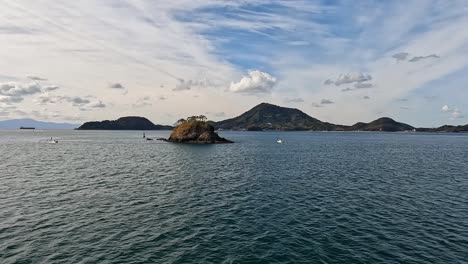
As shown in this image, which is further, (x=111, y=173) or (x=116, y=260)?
(x=111, y=173)

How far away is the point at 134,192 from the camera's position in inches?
1772

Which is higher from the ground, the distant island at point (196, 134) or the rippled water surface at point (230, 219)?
the distant island at point (196, 134)

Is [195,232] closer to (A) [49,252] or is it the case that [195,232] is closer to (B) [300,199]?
(A) [49,252]

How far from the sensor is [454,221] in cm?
3247

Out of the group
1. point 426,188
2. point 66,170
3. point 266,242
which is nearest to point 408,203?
point 426,188

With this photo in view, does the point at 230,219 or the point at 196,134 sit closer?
the point at 230,219

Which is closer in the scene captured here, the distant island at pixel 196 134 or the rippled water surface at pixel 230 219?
the rippled water surface at pixel 230 219

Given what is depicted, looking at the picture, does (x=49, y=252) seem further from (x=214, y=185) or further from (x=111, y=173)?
(x=111, y=173)

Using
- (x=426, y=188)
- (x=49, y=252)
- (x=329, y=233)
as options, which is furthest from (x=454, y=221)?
(x=49, y=252)

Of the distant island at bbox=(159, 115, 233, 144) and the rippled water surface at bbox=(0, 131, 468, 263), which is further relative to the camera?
the distant island at bbox=(159, 115, 233, 144)

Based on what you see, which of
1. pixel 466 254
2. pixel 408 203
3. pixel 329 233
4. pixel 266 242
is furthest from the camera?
pixel 408 203

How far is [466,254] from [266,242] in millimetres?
16422

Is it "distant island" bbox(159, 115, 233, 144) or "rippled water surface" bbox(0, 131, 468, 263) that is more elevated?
"distant island" bbox(159, 115, 233, 144)

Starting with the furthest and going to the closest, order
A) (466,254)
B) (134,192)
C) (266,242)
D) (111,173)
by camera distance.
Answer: (111,173) < (134,192) < (266,242) < (466,254)
